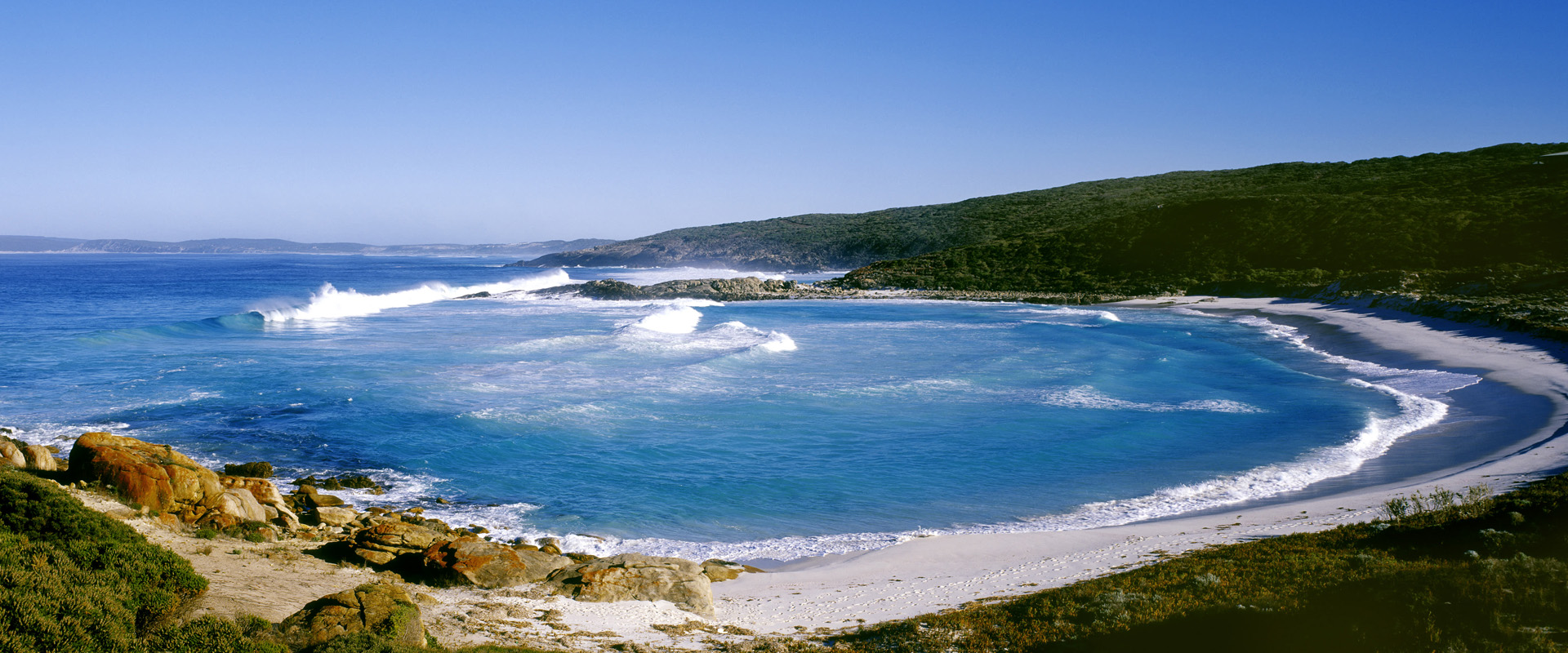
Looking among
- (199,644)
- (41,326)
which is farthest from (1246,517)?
(41,326)

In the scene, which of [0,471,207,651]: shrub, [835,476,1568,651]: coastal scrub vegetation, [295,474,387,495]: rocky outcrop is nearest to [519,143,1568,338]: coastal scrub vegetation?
[835,476,1568,651]: coastal scrub vegetation

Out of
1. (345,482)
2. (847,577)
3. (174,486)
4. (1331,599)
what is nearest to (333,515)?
(174,486)

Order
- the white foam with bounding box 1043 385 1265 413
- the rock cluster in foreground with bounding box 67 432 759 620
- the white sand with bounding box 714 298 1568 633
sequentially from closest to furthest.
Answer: the white sand with bounding box 714 298 1568 633
the rock cluster in foreground with bounding box 67 432 759 620
the white foam with bounding box 1043 385 1265 413

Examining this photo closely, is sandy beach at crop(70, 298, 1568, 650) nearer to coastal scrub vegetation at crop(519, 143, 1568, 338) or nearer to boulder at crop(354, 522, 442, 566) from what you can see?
boulder at crop(354, 522, 442, 566)

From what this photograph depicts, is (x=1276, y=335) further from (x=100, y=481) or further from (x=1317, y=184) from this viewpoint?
(x=1317, y=184)

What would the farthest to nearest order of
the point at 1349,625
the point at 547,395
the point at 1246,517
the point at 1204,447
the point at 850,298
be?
1. the point at 850,298
2. the point at 547,395
3. the point at 1204,447
4. the point at 1246,517
5. the point at 1349,625

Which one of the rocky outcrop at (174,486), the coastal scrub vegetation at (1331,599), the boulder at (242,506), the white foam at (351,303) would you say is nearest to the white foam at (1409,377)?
the coastal scrub vegetation at (1331,599)

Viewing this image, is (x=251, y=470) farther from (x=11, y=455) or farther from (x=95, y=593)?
(x=95, y=593)
